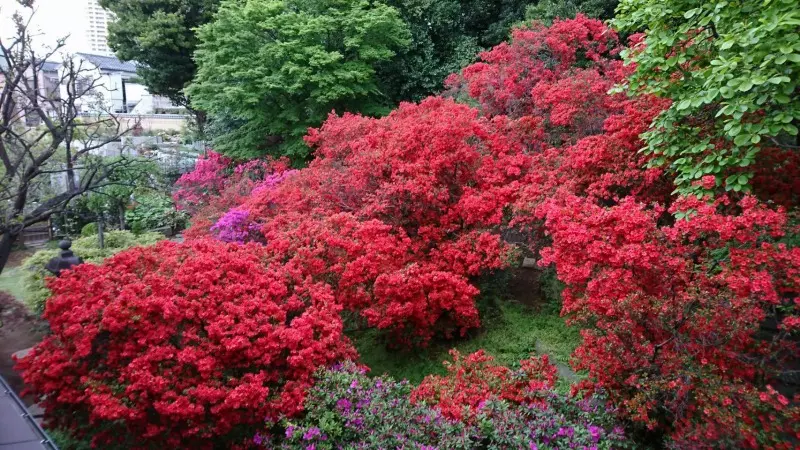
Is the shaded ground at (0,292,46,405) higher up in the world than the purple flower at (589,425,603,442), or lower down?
lower down

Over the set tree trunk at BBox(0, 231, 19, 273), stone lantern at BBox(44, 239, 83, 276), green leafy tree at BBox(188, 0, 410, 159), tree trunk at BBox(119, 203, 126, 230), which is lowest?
tree trunk at BBox(119, 203, 126, 230)

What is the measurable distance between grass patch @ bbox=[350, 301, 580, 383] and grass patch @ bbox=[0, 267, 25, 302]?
14.3ft

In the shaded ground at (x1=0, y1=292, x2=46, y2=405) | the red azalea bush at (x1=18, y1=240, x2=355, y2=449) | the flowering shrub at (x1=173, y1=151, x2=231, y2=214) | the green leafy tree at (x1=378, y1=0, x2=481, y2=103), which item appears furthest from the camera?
the green leafy tree at (x1=378, y1=0, x2=481, y2=103)

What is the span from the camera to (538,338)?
6.60m

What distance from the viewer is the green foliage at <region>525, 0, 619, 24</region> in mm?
11531

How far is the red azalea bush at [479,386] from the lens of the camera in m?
4.62

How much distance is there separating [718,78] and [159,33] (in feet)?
59.4

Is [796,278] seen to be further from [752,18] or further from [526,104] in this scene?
[526,104]

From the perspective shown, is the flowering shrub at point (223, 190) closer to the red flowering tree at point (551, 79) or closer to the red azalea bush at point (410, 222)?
the red azalea bush at point (410, 222)

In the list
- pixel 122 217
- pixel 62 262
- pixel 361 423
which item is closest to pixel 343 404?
pixel 361 423

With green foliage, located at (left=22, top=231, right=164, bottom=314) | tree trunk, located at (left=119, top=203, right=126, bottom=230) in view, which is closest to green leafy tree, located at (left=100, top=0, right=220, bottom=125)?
tree trunk, located at (left=119, top=203, right=126, bottom=230)

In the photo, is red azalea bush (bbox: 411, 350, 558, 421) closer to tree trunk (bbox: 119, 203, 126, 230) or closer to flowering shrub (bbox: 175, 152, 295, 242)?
flowering shrub (bbox: 175, 152, 295, 242)

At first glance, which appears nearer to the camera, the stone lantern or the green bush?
the stone lantern

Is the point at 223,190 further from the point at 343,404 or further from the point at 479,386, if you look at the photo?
the point at 479,386
